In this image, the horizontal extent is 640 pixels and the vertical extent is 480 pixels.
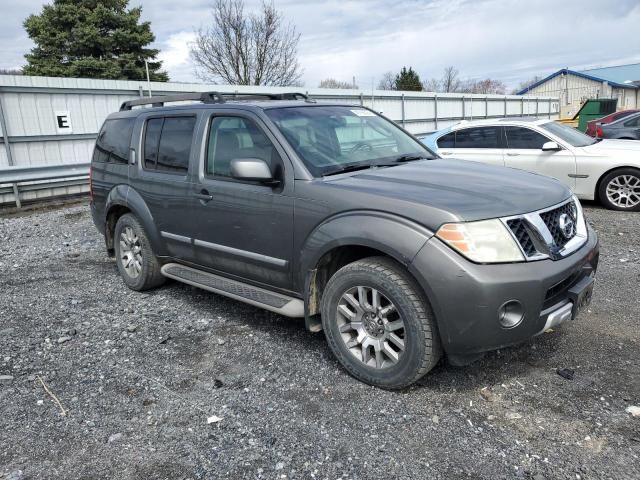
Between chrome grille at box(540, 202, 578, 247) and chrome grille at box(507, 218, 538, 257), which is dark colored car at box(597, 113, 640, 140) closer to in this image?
chrome grille at box(540, 202, 578, 247)

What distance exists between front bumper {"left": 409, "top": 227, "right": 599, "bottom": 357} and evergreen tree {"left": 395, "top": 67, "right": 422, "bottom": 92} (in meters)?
47.4

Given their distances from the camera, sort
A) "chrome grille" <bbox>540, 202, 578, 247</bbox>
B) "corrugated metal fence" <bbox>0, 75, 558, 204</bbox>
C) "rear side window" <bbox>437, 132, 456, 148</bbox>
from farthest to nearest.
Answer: "corrugated metal fence" <bbox>0, 75, 558, 204</bbox> < "rear side window" <bbox>437, 132, 456, 148</bbox> < "chrome grille" <bbox>540, 202, 578, 247</bbox>

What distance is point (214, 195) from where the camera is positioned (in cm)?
409

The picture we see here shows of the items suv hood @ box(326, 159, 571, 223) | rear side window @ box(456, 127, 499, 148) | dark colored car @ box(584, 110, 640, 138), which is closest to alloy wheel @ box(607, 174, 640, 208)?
rear side window @ box(456, 127, 499, 148)

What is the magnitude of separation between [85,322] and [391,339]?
2885 millimetres

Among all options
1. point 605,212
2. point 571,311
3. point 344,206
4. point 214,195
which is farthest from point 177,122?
point 605,212

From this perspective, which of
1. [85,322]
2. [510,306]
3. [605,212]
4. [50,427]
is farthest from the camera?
[605,212]

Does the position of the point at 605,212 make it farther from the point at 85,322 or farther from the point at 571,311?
the point at 85,322

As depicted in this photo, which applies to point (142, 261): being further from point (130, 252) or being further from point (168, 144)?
point (168, 144)

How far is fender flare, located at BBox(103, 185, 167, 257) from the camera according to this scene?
4824 mm

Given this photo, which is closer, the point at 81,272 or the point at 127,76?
the point at 81,272

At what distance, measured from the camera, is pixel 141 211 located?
4.91 meters

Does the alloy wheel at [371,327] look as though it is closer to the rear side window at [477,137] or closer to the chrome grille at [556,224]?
the chrome grille at [556,224]

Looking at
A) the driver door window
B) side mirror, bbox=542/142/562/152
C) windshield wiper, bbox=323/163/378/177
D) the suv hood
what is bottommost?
side mirror, bbox=542/142/562/152
